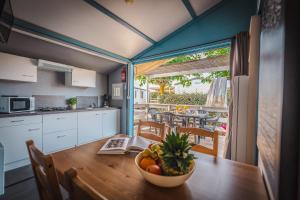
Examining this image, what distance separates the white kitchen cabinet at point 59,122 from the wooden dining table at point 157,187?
1.92m

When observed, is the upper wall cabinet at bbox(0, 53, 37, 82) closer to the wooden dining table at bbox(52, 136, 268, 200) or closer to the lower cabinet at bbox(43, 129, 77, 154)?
the lower cabinet at bbox(43, 129, 77, 154)

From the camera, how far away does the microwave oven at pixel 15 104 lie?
94.1 inches

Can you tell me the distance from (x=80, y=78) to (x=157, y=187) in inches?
131

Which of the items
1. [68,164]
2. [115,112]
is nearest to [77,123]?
[115,112]

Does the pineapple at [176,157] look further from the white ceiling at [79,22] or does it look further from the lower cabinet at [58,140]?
the lower cabinet at [58,140]

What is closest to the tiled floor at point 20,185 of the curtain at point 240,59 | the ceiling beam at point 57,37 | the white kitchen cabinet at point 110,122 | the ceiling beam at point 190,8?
the white kitchen cabinet at point 110,122

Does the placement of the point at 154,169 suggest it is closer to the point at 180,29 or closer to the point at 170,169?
the point at 170,169

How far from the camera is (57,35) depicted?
250cm

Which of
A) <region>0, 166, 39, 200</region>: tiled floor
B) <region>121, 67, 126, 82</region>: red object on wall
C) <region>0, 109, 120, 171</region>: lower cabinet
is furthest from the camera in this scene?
<region>121, 67, 126, 82</region>: red object on wall

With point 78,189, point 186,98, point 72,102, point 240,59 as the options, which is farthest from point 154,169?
point 186,98

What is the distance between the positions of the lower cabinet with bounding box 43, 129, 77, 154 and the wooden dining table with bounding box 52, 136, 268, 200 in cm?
196

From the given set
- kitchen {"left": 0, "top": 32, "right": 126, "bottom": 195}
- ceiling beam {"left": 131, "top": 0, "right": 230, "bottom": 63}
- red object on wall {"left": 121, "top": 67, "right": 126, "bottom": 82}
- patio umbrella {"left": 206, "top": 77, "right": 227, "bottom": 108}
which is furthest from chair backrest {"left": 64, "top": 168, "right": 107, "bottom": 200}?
patio umbrella {"left": 206, "top": 77, "right": 227, "bottom": 108}

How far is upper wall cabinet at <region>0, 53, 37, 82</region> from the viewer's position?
2357 millimetres

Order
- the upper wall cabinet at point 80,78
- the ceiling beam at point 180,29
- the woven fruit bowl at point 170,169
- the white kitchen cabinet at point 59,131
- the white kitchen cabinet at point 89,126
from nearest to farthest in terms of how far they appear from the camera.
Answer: the woven fruit bowl at point 170,169 < the ceiling beam at point 180,29 < the white kitchen cabinet at point 59,131 < the white kitchen cabinet at point 89,126 < the upper wall cabinet at point 80,78
